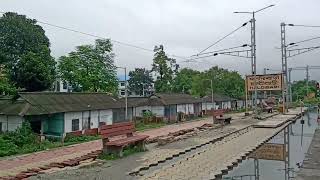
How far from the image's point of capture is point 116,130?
1636 centimetres

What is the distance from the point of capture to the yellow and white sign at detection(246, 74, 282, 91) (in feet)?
148

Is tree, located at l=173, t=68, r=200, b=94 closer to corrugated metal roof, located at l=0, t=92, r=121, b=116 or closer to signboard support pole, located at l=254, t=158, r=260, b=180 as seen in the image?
corrugated metal roof, located at l=0, t=92, r=121, b=116

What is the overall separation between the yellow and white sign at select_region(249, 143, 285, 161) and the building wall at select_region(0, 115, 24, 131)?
15022 millimetres

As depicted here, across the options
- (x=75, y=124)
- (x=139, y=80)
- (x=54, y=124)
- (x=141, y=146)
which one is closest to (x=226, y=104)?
(x=139, y=80)

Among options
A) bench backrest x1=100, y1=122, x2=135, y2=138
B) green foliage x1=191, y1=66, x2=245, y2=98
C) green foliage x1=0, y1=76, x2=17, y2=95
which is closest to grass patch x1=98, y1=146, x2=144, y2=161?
bench backrest x1=100, y1=122, x2=135, y2=138

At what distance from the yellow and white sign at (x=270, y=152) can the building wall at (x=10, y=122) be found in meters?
15.0

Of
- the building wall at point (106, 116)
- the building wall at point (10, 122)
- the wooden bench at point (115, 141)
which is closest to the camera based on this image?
the wooden bench at point (115, 141)

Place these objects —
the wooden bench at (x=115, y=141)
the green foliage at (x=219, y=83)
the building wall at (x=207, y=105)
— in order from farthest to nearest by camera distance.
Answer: the green foliage at (x=219, y=83)
the building wall at (x=207, y=105)
the wooden bench at (x=115, y=141)

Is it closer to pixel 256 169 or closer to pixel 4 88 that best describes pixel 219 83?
pixel 4 88

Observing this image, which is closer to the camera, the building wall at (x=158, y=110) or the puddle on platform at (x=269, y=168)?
the puddle on platform at (x=269, y=168)

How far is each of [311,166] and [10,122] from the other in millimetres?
19213

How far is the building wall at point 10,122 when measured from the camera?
82.9 ft

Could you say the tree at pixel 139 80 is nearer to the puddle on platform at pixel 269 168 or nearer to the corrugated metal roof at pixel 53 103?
the corrugated metal roof at pixel 53 103

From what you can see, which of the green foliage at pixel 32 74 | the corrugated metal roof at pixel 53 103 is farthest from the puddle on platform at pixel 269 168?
the green foliage at pixel 32 74
